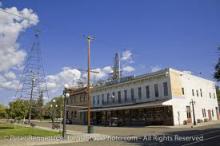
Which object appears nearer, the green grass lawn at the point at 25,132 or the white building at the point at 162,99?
the green grass lawn at the point at 25,132

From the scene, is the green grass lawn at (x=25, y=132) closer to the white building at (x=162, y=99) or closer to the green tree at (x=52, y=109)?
the green tree at (x=52, y=109)

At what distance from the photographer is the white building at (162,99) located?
38.2 m

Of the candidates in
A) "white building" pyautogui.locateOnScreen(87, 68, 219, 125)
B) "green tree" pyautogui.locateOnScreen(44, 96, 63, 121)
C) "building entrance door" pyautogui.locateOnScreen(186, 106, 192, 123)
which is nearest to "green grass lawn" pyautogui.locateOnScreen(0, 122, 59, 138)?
"green tree" pyautogui.locateOnScreen(44, 96, 63, 121)

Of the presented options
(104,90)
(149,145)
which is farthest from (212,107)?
(149,145)

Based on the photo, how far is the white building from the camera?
3819 cm

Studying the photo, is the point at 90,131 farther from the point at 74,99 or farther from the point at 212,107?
the point at 74,99

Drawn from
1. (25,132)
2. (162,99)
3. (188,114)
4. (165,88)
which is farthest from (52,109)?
(188,114)

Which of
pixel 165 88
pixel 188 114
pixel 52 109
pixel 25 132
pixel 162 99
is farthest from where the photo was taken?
pixel 52 109

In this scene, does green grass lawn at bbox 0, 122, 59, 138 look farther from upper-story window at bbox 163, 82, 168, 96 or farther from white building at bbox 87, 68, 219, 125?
upper-story window at bbox 163, 82, 168, 96

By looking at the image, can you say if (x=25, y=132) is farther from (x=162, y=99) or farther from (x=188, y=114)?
(x=188, y=114)

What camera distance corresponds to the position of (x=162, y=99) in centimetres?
3862

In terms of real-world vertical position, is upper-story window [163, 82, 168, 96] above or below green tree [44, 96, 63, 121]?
above

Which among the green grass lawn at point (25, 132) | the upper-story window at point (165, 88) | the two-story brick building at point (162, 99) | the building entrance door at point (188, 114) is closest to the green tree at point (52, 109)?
the green grass lawn at point (25, 132)

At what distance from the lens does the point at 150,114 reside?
134 feet
